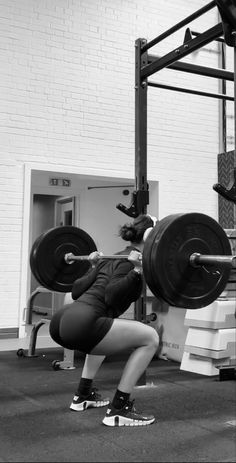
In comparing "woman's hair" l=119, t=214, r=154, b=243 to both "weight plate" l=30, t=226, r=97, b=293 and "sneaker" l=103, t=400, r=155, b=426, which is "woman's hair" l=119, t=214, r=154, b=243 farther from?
"weight plate" l=30, t=226, r=97, b=293

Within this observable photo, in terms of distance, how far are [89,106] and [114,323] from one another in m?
3.45

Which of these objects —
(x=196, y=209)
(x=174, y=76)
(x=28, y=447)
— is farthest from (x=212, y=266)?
(x=174, y=76)

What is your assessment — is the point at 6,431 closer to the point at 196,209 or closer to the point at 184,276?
the point at 184,276

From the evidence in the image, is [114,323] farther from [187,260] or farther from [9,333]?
[9,333]

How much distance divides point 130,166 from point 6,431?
365cm

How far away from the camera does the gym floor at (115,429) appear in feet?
6.85

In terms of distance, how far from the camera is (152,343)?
8.27ft

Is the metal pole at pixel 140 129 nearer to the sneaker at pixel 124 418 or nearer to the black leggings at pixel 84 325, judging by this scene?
the sneaker at pixel 124 418

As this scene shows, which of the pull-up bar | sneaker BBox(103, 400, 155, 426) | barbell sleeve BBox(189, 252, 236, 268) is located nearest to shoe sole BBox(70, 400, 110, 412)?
sneaker BBox(103, 400, 155, 426)

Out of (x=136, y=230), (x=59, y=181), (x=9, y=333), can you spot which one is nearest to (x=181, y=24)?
(x=136, y=230)

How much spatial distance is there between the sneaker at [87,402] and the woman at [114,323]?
0.95 feet

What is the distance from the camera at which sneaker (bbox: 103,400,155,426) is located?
244 centimetres

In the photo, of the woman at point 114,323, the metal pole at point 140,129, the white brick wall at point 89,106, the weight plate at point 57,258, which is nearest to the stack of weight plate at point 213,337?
the metal pole at point 140,129

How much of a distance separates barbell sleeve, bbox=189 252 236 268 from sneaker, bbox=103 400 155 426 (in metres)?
0.83
